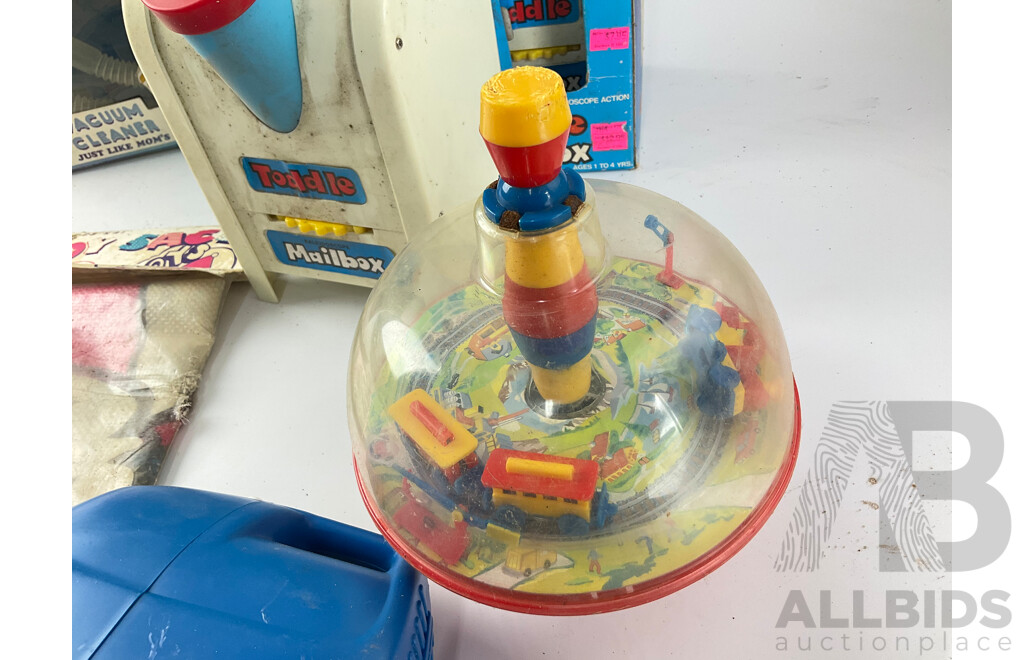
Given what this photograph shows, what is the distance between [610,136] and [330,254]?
382 millimetres

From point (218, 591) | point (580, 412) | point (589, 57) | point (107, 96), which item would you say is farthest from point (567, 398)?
point (107, 96)

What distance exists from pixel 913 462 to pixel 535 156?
0.46m

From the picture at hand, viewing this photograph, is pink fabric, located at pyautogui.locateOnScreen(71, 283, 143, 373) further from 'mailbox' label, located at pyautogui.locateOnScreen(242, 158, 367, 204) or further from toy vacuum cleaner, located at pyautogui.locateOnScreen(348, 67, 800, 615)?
toy vacuum cleaner, located at pyautogui.locateOnScreen(348, 67, 800, 615)

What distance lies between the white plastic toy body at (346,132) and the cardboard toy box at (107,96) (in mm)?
361

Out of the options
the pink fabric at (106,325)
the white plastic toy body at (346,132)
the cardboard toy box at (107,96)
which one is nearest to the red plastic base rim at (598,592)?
the white plastic toy body at (346,132)

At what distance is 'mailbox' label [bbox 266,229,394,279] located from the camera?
2.79ft

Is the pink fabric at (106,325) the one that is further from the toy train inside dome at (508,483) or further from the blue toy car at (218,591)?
the toy train inside dome at (508,483)

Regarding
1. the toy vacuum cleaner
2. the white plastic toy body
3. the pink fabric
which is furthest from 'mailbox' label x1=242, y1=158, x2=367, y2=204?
the pink fabric

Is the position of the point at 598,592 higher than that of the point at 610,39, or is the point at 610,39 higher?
the point at 610,39

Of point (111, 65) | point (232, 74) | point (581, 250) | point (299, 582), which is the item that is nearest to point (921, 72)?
point (581, 250)

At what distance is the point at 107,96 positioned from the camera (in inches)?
44.7

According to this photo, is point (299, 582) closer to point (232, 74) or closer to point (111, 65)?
point (232, 74)

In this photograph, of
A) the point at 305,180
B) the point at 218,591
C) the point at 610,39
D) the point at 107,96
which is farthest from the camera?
the point at 107,96

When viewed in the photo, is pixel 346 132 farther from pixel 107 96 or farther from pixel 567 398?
pixel 107 96
